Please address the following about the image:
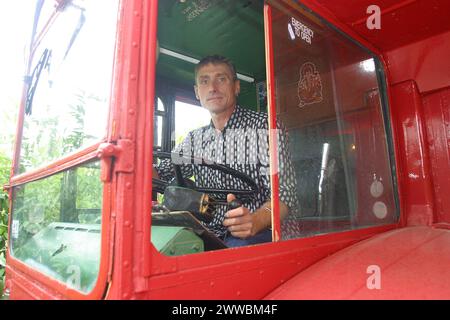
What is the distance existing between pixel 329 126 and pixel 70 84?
4.06 ft

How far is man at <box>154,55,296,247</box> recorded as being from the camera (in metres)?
1.86

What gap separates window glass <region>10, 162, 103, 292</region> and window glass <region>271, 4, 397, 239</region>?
0.69 m

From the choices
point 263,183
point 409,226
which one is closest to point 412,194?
point 409,226

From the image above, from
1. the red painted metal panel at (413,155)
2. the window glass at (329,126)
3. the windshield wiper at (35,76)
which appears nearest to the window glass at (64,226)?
the windshield wiper at (35,76)

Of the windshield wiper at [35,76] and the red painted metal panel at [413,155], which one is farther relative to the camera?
the red painted metal panel at [413,155]

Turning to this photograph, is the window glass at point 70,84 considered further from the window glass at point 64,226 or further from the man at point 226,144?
the man at point 226,144

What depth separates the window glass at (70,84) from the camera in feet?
3.31

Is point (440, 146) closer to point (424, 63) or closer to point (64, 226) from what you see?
point (424, 63)

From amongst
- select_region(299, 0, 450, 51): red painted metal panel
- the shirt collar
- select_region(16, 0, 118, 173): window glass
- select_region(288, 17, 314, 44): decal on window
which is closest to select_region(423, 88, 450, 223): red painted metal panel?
select_region(299, 0, 450, 51): red painted metal panel

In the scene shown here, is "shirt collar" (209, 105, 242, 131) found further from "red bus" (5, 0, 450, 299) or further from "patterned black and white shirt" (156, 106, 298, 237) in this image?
"red bus" (5, 0, 450, 299)

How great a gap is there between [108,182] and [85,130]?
1.00ft

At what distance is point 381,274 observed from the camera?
123 centimetres

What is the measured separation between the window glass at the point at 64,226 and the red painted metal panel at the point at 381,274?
0.62 metres

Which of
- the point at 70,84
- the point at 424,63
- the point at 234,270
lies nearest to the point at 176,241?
the point at 234,270
